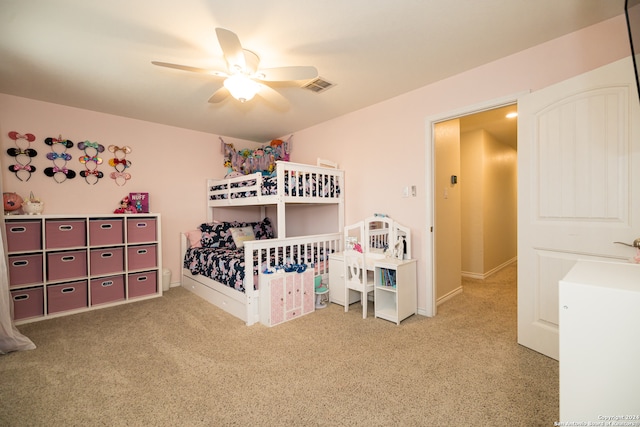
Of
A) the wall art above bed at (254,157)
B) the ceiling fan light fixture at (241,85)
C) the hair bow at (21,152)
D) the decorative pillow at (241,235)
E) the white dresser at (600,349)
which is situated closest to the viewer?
the white dresser at (600,349)

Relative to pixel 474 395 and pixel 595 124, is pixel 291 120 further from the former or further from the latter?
pixel 474 395

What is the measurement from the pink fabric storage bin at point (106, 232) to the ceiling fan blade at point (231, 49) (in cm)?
244

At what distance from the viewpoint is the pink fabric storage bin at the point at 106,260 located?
3074 millimetres

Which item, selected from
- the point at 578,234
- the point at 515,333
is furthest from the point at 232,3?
the point at 515,333

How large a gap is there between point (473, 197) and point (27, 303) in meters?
5.70

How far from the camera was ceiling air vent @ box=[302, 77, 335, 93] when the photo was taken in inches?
103

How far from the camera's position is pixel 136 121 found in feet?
12.0

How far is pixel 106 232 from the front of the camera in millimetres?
3164

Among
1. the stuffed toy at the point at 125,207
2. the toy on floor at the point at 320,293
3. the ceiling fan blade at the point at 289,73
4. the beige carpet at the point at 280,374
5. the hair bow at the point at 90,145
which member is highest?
the ceiling fan blade at the point at 289,73

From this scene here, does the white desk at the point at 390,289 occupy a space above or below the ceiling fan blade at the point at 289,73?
below

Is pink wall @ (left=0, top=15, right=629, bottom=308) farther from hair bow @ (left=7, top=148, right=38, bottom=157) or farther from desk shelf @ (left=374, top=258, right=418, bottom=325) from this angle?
desk shelf @ (left=374, top=258, right=418, bottom=325)

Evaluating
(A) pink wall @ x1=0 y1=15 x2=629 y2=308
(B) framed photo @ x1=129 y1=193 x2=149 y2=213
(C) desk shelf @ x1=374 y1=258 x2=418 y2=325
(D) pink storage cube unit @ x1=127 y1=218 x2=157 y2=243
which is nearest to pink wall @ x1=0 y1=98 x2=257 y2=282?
(A) pink wall @ x1=0 y1=15 x2=629 y2=308

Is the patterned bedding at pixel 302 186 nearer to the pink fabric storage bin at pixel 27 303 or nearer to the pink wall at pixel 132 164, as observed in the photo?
the pink wall at pixel 132 164

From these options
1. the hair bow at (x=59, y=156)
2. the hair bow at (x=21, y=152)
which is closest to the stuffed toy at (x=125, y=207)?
the hair bow at (x=59, y=156)
